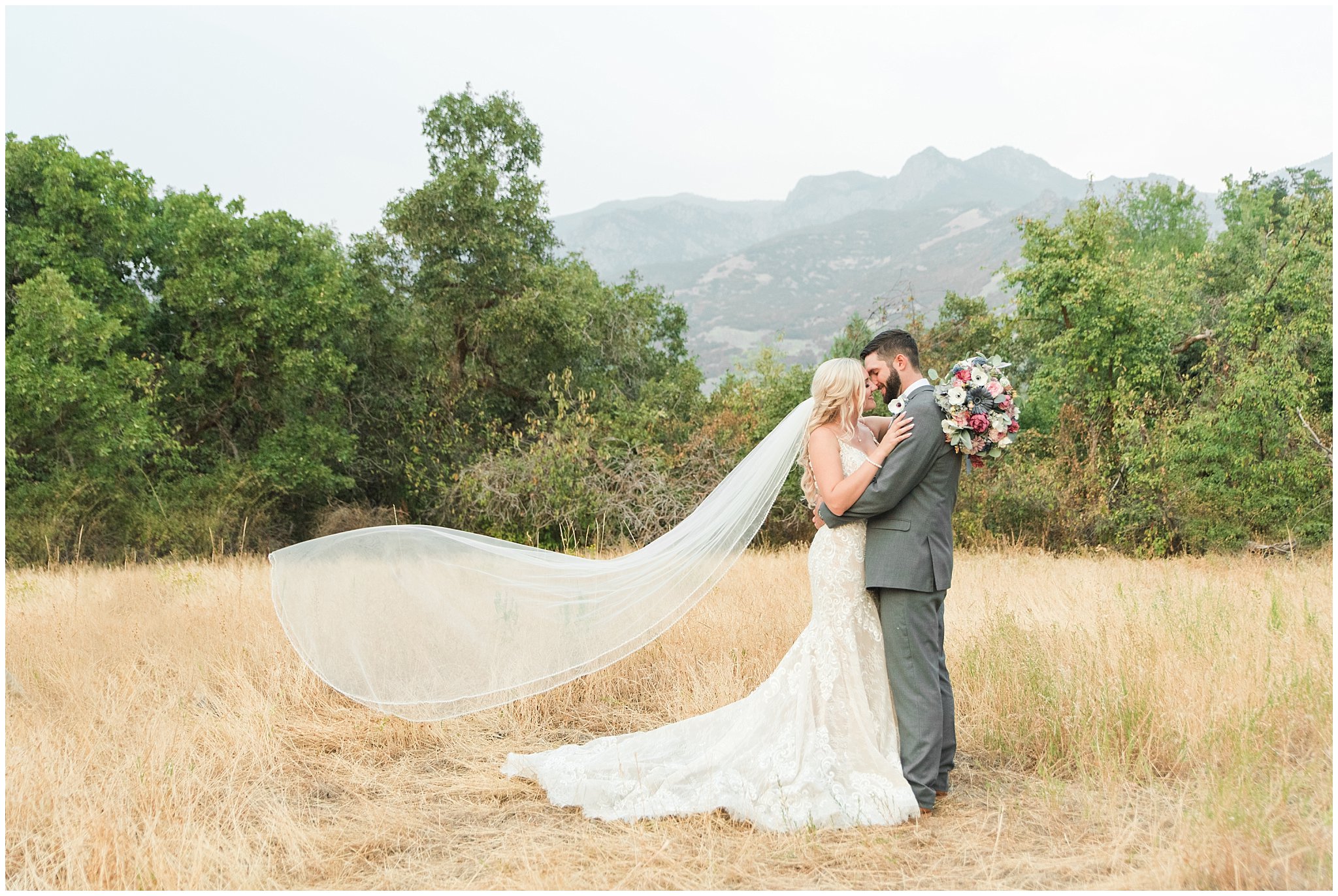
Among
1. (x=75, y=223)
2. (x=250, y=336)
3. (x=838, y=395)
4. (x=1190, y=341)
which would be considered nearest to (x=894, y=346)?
(x=838, y=395)

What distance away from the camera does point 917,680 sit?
4.05 m

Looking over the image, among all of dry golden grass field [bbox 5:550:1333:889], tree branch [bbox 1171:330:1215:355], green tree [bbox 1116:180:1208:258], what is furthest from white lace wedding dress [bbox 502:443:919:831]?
green tree [bbox 1116:180:1208:258]

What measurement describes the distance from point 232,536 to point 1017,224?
49.1 ft

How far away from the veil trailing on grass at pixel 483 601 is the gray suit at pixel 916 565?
0.77 metres

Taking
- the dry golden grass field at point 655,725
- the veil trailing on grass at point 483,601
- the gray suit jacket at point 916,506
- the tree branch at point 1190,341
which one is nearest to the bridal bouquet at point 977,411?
the gray suit jacket at point 916,506

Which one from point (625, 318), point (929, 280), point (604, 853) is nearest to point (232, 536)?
point (625, 318)

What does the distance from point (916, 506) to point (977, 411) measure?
1.65ft

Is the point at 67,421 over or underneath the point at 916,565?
over

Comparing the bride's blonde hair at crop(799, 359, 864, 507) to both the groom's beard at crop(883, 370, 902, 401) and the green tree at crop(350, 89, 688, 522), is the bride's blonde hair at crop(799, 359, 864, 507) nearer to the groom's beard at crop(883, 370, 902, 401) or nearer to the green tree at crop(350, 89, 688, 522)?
the groom's beard at crop(883, 370, 902, 401)

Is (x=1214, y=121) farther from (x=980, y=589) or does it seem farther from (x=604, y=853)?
(x=604, y=853)

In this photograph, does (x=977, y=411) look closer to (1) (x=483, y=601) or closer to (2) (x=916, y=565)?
(2) (x=916, y=565)

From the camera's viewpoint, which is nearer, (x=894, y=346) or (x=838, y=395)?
(x=838, y=395)

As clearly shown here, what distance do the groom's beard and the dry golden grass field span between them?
6.43 feet

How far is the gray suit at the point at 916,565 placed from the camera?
3.94 meters
